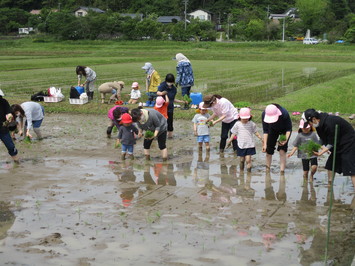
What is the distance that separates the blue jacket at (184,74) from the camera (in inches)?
685

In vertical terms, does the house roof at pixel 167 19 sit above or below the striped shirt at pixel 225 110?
above

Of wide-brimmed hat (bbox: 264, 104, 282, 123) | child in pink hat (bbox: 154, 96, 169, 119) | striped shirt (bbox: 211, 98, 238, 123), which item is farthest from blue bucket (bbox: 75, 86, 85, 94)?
wide-brimmed hat (bbox: 264, 104, 282, 123)

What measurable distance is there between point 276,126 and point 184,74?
25.4ft

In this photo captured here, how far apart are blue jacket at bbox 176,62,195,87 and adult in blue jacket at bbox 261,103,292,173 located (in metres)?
7.41

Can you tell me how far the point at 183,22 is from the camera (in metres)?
82.2

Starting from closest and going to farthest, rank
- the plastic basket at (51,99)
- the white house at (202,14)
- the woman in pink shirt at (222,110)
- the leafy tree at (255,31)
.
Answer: the woman in pink shirt at (222,110), the plastic basket at (51,99), the leafy tree at (255,31), the white house at (202,14)

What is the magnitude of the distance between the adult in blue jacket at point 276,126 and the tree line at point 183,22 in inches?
2453

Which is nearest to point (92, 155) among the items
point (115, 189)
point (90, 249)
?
point (115, 189)

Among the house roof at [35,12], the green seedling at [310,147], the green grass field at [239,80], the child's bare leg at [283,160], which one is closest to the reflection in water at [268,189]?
the child's bare leg at [283,160]

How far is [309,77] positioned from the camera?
30406mm

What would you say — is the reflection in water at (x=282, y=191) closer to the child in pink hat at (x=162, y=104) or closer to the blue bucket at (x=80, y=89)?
the child in pink hat at (x=162, y=104)

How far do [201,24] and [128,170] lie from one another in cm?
7034

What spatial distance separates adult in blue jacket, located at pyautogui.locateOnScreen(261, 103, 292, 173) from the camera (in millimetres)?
9977

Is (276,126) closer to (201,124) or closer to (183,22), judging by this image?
(201,124)
